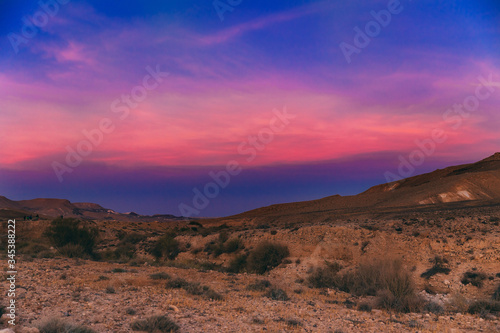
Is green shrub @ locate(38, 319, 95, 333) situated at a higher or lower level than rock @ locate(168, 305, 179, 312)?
higher

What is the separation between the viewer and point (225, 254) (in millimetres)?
28500

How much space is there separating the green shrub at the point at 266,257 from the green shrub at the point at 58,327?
16391mm

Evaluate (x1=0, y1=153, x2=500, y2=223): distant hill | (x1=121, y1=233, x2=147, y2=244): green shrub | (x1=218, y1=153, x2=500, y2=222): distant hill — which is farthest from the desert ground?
(x1=218, y1=153, x2=500, y2=222): distant hill

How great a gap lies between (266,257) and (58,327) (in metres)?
17.3

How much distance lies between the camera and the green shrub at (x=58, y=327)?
7.12 m

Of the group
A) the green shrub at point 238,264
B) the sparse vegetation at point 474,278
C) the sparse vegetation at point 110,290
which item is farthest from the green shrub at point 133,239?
the sparse vegetation at point 474,278

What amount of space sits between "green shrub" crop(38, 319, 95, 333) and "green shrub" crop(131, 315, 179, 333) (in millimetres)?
1107

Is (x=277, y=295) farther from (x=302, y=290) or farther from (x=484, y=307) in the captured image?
(x=484, y=307)

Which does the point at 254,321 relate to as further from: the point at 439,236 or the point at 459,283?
the point at 439,236

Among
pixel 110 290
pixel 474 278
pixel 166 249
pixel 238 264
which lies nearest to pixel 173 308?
pixel 110 290

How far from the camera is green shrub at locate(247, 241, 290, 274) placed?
23172 mm

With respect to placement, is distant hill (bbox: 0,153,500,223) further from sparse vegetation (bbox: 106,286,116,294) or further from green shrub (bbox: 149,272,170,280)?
sparse vegetation (bbox: 106,286,116,294)

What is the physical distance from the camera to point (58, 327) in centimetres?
720

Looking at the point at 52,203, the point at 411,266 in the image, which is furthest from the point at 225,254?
the point at 52,203
